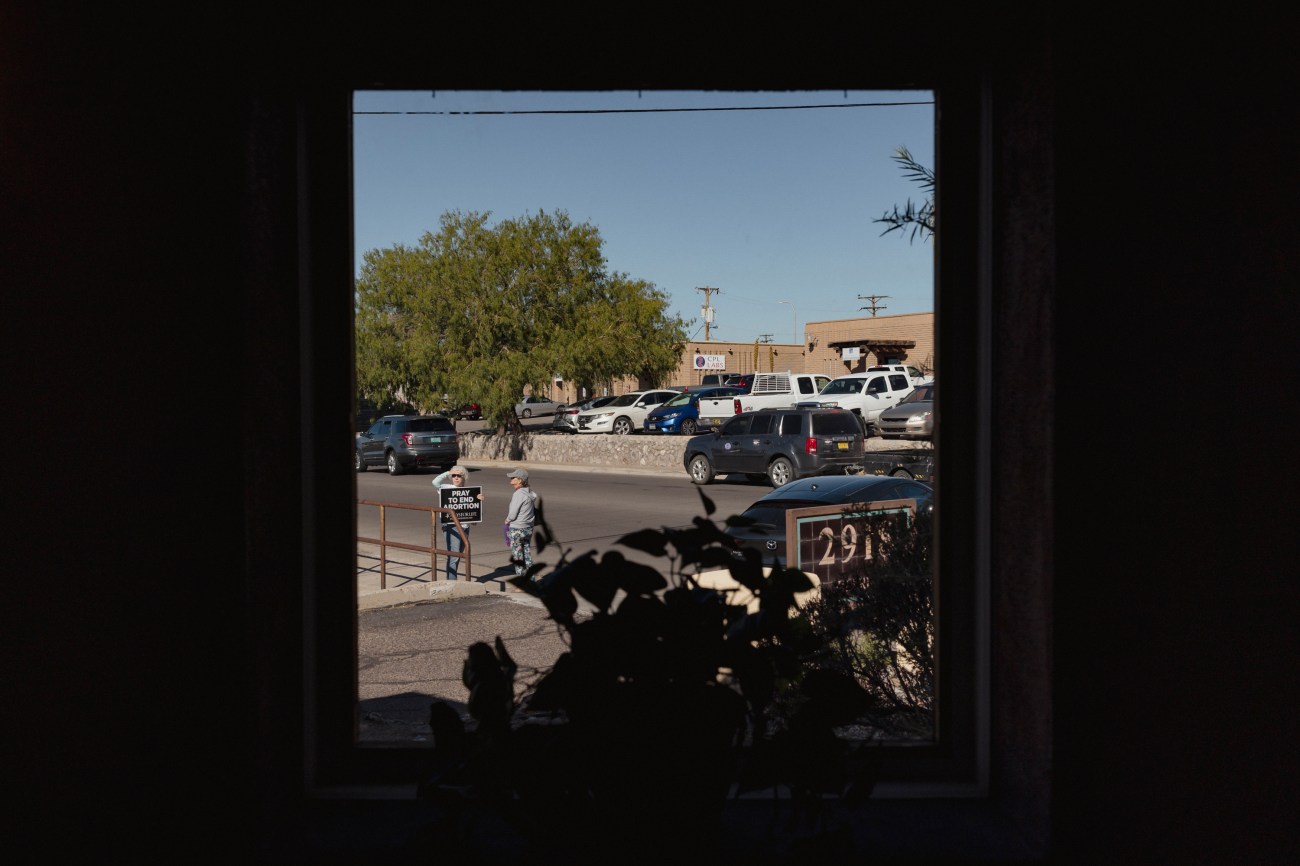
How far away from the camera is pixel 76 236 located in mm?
1629

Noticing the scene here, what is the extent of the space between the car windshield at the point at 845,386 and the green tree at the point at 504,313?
223 inches

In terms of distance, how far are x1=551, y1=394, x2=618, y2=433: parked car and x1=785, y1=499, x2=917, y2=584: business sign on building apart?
2669cm

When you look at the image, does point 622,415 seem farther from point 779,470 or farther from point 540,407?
point 779,470

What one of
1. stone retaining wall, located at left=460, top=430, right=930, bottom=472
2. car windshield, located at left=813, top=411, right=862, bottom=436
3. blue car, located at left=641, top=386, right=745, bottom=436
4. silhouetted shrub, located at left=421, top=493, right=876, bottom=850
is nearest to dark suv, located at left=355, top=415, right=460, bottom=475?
stone retaining wall, located at left=460, top=430, right=930, bottom=472

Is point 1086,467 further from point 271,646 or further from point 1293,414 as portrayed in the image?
point 271,646

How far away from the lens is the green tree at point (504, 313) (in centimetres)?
2227

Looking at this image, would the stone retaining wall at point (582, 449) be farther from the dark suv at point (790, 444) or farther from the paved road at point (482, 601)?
the dark suv at point (790, 444)

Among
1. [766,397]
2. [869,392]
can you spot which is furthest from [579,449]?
[869,392]

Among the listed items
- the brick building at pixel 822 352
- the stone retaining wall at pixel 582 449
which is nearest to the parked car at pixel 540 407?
the brick building at pixel 822 352

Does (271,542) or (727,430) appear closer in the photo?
(271,542)

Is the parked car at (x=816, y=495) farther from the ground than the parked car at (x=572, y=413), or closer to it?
closer to it

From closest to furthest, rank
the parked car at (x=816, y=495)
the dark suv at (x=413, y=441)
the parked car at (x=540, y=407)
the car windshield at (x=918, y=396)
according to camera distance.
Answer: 1. the parked car at (x=816, y=495)
2. the dark suv at (x=413, y=441)
3. the car windshield at (x=918, y=396)
4. the parked car at (x=540, y=407)

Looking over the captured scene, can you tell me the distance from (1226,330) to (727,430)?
17991 millimetres


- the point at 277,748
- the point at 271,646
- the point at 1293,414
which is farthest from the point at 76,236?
the point at 1293,414
